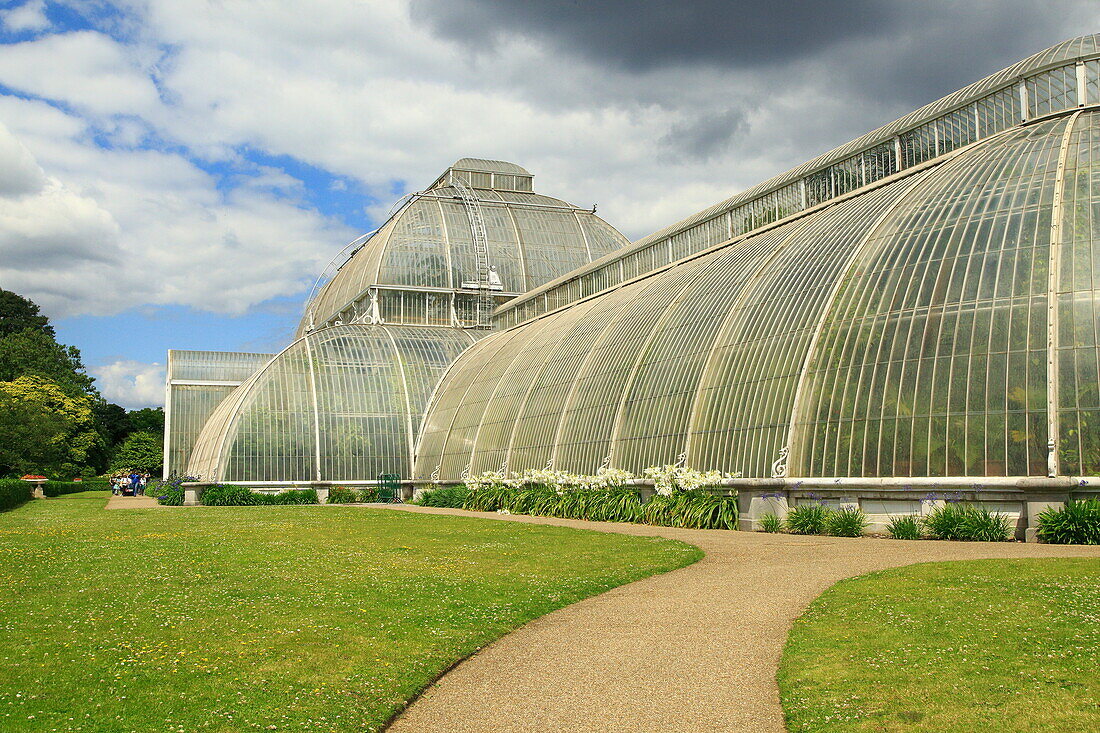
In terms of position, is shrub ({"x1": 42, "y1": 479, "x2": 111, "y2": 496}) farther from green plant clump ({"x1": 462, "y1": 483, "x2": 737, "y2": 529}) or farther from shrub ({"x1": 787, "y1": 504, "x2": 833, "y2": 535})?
shrub ({"x1": 787, "y1": 504, "x2": 833, "y2": 535})

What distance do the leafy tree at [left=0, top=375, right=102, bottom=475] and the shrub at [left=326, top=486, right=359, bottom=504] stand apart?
126ft

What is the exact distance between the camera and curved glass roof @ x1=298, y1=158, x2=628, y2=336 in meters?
61.2

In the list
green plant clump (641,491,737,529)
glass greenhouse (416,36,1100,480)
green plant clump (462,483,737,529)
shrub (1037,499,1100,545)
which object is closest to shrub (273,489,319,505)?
green plant clump (462,483,737,529)

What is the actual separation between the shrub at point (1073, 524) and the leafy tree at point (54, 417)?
71.9 metres

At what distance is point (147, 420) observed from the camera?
444 feet

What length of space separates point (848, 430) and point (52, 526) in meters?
24.0

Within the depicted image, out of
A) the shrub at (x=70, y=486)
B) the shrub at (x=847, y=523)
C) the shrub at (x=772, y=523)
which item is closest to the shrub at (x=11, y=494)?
the shrub at (x=70, y=486)

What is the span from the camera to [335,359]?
166ft

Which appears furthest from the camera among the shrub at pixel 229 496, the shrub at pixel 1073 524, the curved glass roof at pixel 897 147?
the shrub at pixel 229 496

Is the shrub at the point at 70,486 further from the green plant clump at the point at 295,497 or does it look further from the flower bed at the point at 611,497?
the flower bed at the point at 611,497

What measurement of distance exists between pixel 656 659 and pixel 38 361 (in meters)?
99.2

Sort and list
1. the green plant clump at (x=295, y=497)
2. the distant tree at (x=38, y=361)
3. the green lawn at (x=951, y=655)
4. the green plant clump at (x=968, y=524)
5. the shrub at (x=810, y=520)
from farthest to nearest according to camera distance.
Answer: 1. the distant tree at (x=38, y=361)
2. the green plant clump at (x=295, y=497)
3. the shrub at (x=810, y=520)
4. the green plant clump at (x=968, y=524)
5. the green lawn at (x=951, y=655)

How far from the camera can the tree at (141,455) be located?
106256 mm

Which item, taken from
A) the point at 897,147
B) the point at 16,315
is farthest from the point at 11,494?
the point at 16,315
